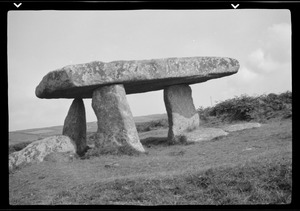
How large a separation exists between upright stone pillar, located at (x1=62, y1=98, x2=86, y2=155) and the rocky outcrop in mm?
1036

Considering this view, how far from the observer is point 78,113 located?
12.8m

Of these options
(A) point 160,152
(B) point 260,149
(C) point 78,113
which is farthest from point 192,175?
(C) point 78,113

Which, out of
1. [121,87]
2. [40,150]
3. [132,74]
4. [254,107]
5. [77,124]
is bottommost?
[40,150]

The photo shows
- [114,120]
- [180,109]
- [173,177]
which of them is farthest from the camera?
[180,109]

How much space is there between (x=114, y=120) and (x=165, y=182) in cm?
488

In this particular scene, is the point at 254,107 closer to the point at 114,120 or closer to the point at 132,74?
the point at 132,74

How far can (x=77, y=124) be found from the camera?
1264 centimetres

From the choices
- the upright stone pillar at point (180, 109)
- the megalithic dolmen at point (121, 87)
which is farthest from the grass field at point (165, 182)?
the upright stone pillar at point (180, 109)

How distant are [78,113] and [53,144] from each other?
227 cm

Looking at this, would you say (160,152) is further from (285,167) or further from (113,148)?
(285,167)

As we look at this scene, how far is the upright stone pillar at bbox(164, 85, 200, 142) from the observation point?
1262 centimetres

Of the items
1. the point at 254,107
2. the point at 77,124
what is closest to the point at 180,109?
the point at 77,124

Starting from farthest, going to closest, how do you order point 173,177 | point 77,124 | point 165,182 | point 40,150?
point 77,124, point 40,150, point 173,177, point 165,182
